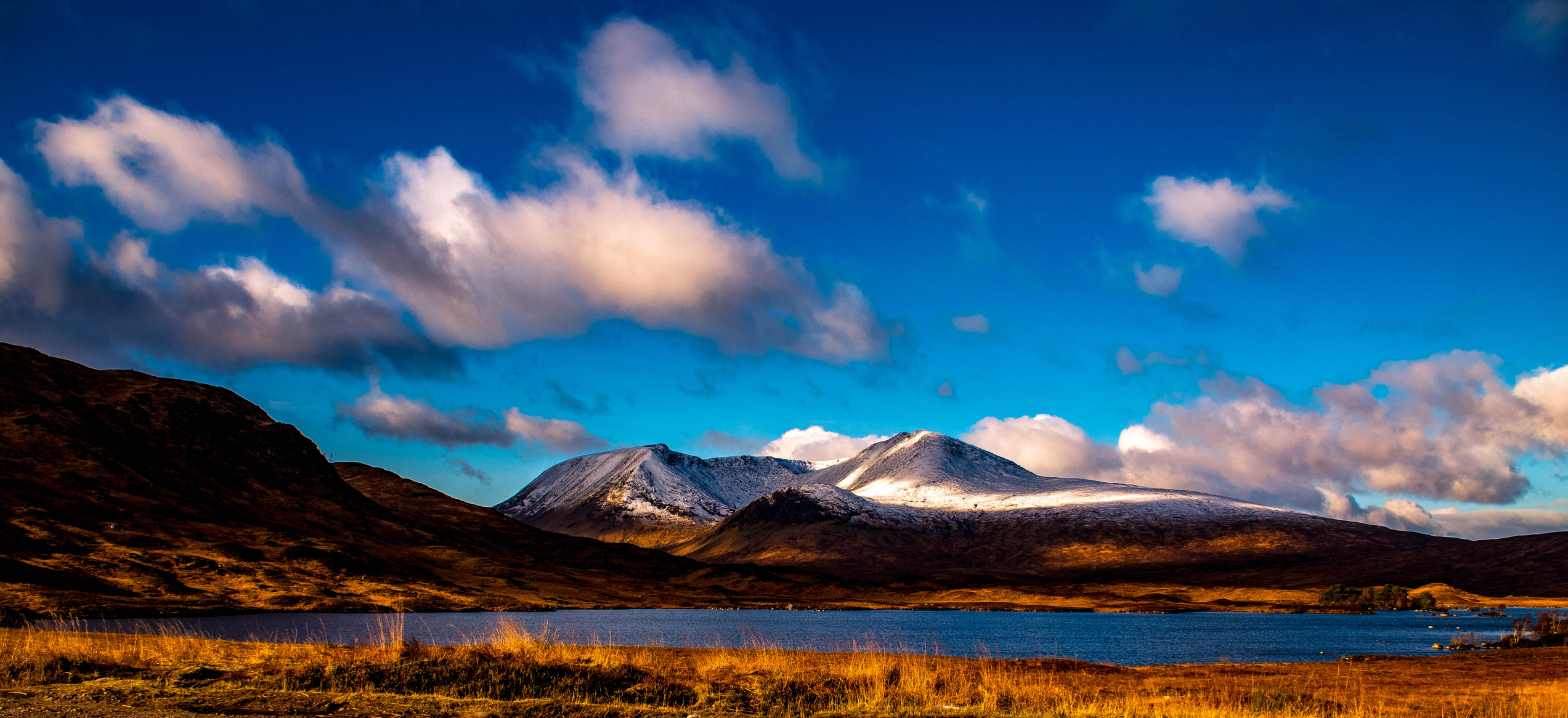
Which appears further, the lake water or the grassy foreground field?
the lake water

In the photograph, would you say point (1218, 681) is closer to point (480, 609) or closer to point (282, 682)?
point (282, 682)

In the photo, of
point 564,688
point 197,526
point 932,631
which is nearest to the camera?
point 564,688

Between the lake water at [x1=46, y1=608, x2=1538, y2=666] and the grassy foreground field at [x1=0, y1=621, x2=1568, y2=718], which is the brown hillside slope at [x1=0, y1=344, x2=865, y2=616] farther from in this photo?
the grassy foreground field at [x1=0, y1=621, x2=1568, y2=718]

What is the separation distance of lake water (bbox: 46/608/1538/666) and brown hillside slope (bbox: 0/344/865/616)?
12.8 meters

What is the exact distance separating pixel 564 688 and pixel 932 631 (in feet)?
240

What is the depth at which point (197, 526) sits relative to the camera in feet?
403

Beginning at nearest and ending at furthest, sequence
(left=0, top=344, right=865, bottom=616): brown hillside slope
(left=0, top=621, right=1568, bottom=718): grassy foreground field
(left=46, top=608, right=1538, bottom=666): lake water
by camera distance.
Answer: (left=0, top=621, right=1568, bottom=718): grassy foreground field < (left=46, top=608, right=1538, bottom=666): lake water < (left=0, top=344, right=865, bottom=616): brown hillside slope

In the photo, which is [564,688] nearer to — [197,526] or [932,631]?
[932,631]

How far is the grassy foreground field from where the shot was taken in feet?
57.8

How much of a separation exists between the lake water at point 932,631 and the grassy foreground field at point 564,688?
9146 millimetres

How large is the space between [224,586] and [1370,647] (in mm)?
111660

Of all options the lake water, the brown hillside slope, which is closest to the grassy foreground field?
the lake water

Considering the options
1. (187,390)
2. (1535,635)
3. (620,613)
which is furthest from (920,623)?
(187,390)

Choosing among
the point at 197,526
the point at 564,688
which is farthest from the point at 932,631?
the point at 197,526
